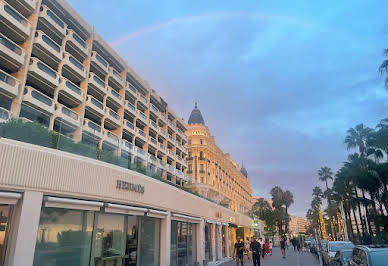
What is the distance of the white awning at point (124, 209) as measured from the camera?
10.6 meters

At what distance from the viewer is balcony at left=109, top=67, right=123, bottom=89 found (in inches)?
1421

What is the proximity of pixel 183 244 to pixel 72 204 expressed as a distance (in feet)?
32.7

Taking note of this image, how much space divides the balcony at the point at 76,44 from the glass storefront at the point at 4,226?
87.2ft

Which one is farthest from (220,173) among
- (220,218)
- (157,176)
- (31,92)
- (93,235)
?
(93,235)

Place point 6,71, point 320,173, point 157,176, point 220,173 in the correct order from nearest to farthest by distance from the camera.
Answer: point 157,176, point 6,71, point 220,173, point 320,173

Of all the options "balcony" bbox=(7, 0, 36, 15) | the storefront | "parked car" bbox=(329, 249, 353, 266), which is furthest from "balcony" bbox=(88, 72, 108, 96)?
"parked car" bbox=(329, 249, 353, 266)

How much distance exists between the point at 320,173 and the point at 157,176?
69.1m

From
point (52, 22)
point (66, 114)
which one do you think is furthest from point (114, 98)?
point (52, 22)

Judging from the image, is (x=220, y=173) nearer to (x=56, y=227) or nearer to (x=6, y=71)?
(x=6, y=71)

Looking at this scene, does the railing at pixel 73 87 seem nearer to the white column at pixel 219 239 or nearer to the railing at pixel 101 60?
the railing at pixel 101 60

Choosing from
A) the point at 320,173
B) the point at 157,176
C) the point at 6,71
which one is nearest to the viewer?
the point at 157,176

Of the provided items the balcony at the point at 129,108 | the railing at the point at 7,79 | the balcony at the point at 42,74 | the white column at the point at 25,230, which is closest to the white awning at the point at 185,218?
the white column at the point at 25,230

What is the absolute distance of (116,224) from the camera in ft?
37.6

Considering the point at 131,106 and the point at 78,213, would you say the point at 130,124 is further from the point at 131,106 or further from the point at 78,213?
the point at 78,213
